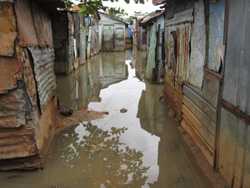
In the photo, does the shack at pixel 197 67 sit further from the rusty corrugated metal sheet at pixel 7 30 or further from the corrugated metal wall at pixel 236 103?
the rusty corrugated metal sheet at pixel 7 30

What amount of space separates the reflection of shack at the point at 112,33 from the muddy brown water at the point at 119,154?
62.1 feet

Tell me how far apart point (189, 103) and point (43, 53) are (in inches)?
122

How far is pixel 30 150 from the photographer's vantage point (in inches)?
147

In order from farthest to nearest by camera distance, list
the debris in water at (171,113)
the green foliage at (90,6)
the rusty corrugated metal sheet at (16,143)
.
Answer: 1. the debris in water at (171,113)
2. the green foliage at (90,6)
3. the rusty corrugated metal sheet at (16,143)

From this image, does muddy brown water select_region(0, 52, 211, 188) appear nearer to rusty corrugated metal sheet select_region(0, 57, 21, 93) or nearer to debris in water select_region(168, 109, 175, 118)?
debris in water select_region(168, 109, 175, 118)

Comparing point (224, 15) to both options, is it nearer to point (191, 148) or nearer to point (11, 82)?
point (191, 148)

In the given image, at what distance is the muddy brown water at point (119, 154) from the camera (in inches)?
146

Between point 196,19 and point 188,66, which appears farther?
point 188,66

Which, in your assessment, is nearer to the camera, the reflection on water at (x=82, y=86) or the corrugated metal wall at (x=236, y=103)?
the corrugated metal wall at (x=236, y=103)

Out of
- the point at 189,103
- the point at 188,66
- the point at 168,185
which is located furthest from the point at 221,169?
the point at 188,66

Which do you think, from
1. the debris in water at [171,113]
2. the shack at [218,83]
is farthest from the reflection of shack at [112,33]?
the shack at [218,83]

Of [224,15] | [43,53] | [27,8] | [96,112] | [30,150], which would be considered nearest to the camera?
[224,15]

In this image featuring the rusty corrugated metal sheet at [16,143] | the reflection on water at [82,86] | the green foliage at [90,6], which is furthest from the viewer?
the reflection on water at [82,86]

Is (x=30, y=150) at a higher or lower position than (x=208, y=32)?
lower
